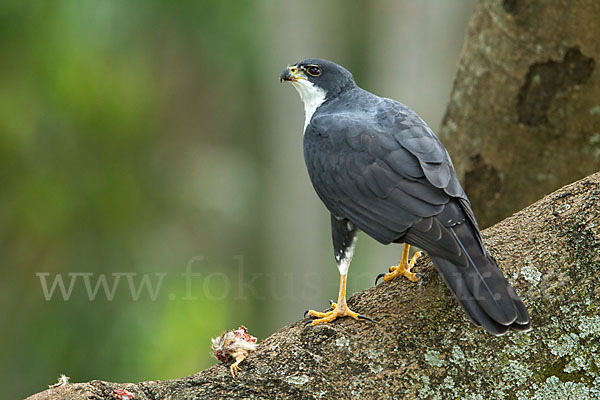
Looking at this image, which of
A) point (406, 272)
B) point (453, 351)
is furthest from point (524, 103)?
point (453, 351)

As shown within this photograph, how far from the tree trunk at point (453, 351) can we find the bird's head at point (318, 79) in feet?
7.26

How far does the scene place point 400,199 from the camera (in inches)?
140

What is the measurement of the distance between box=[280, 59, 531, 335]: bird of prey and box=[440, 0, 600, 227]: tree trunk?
110 centimetres

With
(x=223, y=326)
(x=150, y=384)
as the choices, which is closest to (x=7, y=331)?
(x=223, y=326)

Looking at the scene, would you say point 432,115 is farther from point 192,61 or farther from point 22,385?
point 22,385

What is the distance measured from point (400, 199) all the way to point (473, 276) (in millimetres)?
685

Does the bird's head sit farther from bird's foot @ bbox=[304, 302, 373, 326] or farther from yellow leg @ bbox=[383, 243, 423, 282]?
bird's foot @ bbox=[304, 302, 373, 326]

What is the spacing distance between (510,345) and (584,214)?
0.69 metres

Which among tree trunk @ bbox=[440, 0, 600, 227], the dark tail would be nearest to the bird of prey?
the dark tail

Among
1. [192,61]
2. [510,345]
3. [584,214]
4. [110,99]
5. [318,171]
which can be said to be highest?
[192,61]

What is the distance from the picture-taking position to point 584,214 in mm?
3025

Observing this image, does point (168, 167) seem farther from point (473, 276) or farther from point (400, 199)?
point (473, 276)

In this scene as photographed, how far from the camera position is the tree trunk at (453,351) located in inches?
105

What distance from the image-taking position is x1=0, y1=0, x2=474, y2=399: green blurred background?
9.45 metres
